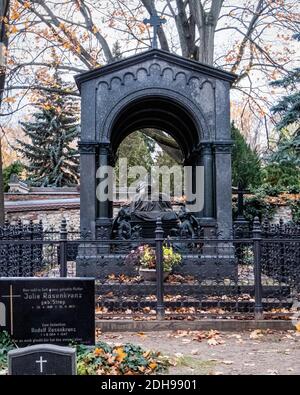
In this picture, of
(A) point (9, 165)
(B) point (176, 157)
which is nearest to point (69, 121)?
(A) point (9, 165)

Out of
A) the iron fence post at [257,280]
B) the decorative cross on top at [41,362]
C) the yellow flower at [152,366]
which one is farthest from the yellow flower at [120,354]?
the iron fence post at [257,280]

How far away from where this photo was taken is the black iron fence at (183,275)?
26.3 feet

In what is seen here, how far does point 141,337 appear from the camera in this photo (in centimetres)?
727

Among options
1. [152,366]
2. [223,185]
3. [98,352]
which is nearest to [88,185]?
[223,185]

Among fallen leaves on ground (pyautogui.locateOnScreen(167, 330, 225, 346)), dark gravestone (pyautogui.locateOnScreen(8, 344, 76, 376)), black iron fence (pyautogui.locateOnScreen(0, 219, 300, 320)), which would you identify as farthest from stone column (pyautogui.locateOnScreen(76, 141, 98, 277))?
dark gravestone (pyautogui.locateOnScreen(8, 344, 76, 376))

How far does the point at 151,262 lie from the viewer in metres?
8.91

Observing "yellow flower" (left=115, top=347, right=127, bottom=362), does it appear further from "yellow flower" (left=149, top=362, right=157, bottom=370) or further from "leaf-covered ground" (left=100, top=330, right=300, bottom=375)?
"leaf-covered ground" (left=100, top=330, right=300, bottom=375)

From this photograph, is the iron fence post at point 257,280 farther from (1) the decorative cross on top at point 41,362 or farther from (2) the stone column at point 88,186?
(1) the decorative cross on top at point 41,362

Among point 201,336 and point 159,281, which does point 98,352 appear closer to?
point 201,336

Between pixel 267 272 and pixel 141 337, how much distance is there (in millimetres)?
3637

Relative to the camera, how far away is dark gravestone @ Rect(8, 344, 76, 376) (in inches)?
186

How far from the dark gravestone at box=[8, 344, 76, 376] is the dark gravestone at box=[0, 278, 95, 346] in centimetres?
80
